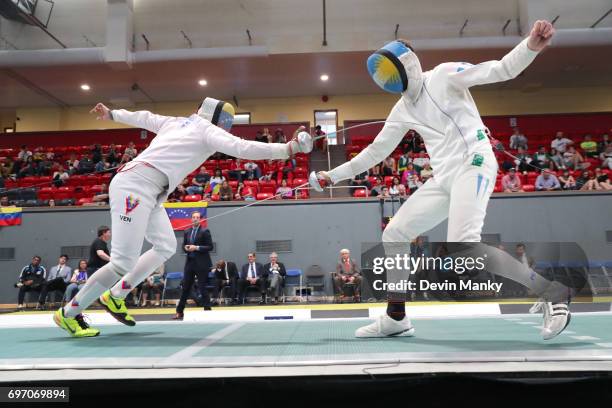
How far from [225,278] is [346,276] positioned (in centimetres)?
256

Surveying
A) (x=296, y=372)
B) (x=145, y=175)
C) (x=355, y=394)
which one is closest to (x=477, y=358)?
(x=355, y=394)

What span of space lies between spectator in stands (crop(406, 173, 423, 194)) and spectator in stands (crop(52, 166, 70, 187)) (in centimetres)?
915

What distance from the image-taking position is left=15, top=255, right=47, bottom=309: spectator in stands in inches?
384

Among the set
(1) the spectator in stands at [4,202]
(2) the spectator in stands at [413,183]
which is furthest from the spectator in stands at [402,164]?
(1) the spectator in stands at [4,202]

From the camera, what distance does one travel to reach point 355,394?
1.82 m

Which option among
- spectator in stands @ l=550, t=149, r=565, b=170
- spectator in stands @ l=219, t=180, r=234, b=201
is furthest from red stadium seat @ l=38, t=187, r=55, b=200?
spectator in stands @ l=550, t=149, r=565, b=170

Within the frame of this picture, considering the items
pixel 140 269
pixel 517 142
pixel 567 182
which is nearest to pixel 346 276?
pixel 567 182

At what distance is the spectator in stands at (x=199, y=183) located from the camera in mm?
11594

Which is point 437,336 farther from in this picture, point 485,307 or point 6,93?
point 6,93

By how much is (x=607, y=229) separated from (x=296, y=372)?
1054cm

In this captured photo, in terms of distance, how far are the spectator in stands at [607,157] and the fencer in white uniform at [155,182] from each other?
11972mm

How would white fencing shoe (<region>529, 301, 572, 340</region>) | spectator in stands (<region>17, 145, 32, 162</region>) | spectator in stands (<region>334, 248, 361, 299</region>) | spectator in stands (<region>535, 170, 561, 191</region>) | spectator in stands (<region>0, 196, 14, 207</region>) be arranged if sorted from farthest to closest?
1. spectator in stands (<region>17, 145, 32, 162</region>)
2. spectator in stands (<region>0, 196, 14, 207</region>)
3. spectator in stands (<region>535, 170, 561, 191</region>)
4. spectator in stands (<region>334, 248, 361, 299</region>)
5. white fencing shoe (<region>529, 301, 572, 340</region>)

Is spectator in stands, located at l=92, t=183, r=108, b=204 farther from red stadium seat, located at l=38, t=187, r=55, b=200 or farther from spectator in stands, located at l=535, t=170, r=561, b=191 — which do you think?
spectator in stands, located at l=535, t=170, r=561, b=191

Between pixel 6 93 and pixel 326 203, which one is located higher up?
pixel 6 93
